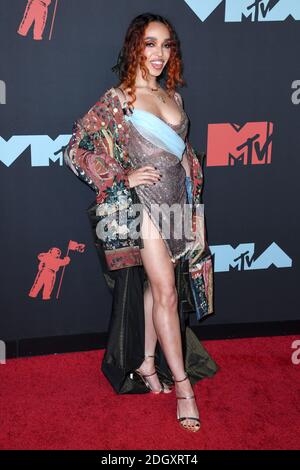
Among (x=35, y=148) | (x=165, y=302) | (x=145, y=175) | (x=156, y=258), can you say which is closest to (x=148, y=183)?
(x=145, y=175)

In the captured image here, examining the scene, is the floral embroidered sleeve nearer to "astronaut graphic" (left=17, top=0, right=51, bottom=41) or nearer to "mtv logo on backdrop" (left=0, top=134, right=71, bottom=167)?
"mtv logo on backdrop" (left=0, top=134, right=71, bottom=167)

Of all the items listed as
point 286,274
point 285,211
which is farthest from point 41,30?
point 286,274

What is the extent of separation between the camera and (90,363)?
3.26 m

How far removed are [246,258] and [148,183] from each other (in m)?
0.93

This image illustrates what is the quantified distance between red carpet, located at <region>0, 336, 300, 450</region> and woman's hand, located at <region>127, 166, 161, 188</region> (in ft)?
Result: 3.36

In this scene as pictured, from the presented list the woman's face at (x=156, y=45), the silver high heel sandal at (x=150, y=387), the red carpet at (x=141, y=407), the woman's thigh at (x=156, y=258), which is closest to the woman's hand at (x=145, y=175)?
the woman's thigh at (x=156, y=258)

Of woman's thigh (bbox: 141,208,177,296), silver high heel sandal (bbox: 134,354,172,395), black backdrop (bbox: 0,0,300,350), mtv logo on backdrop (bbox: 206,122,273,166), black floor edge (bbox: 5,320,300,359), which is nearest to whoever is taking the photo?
woman's thigh (bbox: 141,208,177,296)

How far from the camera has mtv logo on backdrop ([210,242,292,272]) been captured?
131 inches

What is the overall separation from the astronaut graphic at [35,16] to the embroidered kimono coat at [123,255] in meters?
0.45

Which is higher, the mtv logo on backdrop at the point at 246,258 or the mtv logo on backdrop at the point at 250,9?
the mtv logo on backdrop at the point at 250,9

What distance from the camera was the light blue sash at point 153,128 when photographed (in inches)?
103

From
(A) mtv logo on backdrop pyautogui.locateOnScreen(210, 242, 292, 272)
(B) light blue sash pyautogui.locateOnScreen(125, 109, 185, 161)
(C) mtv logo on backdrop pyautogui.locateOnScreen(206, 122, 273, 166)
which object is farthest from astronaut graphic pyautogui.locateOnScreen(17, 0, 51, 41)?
(A) mtv logo on backdrop pyautogui.locateOnScreen(210, 242, 292, 272)

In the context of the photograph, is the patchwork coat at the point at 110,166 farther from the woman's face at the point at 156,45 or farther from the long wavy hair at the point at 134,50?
the woman's face at the point at 156,45

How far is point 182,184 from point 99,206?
374mm
